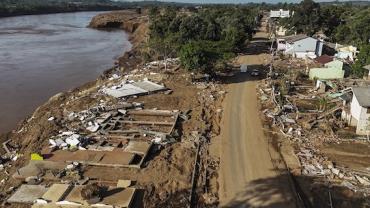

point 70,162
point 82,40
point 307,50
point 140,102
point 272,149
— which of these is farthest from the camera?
point 82,40

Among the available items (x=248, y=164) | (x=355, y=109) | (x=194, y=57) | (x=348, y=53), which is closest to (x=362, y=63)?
(x=348, y=53)

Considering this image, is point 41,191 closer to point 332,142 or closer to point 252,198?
point 252,198

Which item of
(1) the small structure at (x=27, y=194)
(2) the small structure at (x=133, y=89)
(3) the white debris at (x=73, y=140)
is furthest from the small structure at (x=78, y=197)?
(2) the small structure at (x=133, y=89)

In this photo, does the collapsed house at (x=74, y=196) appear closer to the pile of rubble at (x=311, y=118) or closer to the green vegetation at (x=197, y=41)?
the pile of rubble at (x=311, y=118)

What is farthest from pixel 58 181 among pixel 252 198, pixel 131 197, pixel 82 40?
pixel 82 40

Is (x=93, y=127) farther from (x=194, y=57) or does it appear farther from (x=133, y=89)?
(x=194, y=57)

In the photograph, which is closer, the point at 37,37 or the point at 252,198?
the point at 252,198

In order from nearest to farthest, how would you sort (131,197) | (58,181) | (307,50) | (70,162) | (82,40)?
(131,197) < (58,181) < (70,162) < (307,50) < (82,40)

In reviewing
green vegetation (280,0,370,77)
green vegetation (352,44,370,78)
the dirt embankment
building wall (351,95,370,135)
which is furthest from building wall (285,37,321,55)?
building wall (351,95,370,135)
